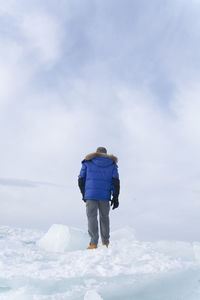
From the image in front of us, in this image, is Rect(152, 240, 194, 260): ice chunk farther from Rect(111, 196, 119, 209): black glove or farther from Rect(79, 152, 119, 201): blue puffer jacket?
Rect(79, 152, 119, 201): blue puffer jacket

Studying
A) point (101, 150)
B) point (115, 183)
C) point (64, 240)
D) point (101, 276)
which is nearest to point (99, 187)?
point (115, 183)

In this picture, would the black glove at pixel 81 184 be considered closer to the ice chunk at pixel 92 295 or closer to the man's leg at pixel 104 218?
the man's leg at pixel 104 218

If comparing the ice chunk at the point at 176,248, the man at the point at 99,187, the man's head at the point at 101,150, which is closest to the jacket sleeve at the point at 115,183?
the man at the point at 99,187

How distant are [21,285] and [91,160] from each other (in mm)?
2962

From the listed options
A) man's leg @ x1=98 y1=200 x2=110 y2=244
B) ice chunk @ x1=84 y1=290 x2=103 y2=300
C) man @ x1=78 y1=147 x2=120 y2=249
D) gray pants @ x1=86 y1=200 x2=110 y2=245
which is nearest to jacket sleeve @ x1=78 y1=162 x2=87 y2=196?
man @ x1=78 y1=147 x2=120 y2=249

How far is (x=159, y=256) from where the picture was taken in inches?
209

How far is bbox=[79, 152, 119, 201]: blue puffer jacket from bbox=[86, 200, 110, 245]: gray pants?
15 centimetres

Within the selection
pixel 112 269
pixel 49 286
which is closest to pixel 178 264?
pixel 112 269

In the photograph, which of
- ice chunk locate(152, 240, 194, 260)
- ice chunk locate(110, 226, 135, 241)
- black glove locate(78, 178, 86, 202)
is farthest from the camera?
ice chunk locate(110, 226, 135, 241)

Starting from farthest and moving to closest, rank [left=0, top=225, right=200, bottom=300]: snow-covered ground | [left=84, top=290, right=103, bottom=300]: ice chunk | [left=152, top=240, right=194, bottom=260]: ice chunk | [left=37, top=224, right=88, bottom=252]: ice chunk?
[left=152, top=240, right=194, bottom=260]: ice chunk → [left=37, top=224, right=88, bottom=252]: ice chunk → [left=0, top=225, right=200, bottom=300]: snow-covered ground → [left=84, top=290, right=103, bottom=300]: ice chunk

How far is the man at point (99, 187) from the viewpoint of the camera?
20.4 feet

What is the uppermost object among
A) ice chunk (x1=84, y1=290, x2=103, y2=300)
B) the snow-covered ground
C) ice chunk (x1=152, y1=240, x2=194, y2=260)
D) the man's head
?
the man's head

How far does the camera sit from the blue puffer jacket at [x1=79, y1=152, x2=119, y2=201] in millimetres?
6200

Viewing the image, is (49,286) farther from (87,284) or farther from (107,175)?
(107,175)
